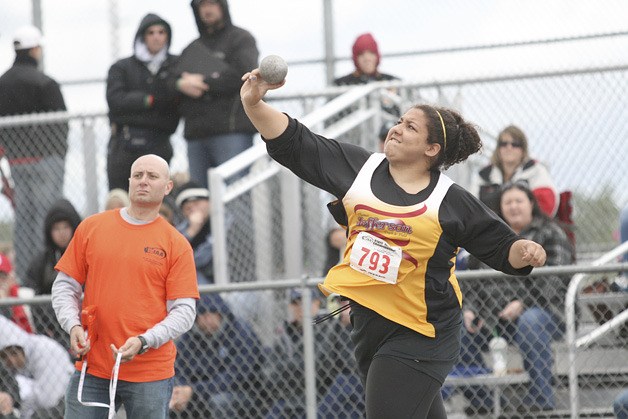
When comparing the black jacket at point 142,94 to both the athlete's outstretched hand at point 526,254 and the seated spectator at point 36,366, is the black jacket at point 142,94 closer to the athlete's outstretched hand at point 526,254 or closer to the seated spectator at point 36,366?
the seated spectator at point 36,366

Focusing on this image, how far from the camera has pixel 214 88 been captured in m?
8.38

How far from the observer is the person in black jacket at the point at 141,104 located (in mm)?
8648

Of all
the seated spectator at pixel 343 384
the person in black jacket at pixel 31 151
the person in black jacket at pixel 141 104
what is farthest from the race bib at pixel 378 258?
the person in black jacket at pixel 31 151

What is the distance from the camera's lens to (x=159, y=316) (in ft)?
17.8

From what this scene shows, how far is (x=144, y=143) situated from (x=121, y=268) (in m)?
3.39

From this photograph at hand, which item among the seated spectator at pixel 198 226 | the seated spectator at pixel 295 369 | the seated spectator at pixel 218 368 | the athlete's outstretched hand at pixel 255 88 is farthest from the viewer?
the seated spectator at pixel 198 226

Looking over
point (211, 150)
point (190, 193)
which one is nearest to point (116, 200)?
point (190, 193)

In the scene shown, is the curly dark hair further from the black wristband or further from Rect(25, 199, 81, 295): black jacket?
Rect(25, 199, 81, 295): black jacket

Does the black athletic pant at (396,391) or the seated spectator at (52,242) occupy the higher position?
the black athletic pant at (396,391)

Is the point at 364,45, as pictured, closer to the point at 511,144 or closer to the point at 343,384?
the point at 511,144

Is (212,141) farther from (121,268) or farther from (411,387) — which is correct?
(411,387)

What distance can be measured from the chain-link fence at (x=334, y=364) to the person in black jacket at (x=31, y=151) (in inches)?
74.2

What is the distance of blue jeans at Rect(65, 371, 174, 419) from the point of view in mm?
5309

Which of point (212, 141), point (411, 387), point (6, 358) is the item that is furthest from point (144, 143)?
point (411, 387)
